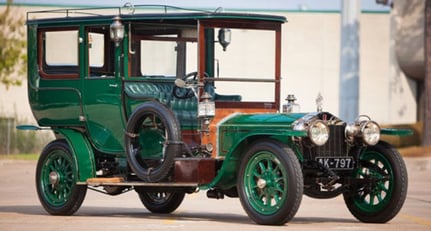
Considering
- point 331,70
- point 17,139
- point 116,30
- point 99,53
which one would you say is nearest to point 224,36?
point 116,30

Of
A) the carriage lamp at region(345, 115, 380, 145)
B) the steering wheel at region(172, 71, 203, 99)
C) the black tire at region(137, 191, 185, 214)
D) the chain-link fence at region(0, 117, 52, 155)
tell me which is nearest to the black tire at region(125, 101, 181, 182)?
the steering wheel at region(172, 71, 203, 99)

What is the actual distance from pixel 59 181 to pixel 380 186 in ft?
13.1

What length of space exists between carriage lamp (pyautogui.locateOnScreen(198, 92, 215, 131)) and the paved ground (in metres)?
1.13

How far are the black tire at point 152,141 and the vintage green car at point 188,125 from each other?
14mm

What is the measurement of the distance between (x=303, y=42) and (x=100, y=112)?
97.2 ft

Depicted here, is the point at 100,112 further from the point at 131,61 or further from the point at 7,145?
the point at 7,145

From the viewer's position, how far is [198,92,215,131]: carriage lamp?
1356cm

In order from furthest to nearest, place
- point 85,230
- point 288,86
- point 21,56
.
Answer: point 288,86, point 21,56, point 85,230

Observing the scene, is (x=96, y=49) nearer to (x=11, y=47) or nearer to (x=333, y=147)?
(x=333, y=147)

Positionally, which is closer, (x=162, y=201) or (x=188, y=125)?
(x=188, y=125)

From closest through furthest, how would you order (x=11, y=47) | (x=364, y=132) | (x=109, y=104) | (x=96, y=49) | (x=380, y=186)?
(x=364, y=132) → (x=380, y=186) → (x=109, y=104) → (x=96, y=49) → (x=11, y=47)

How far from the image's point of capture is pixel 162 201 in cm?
1555

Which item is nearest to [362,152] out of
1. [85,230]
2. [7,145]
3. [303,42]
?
[85,230]

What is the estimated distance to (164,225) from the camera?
42.4 feet
